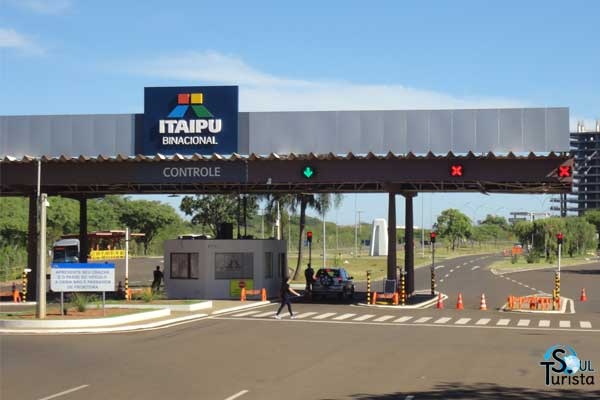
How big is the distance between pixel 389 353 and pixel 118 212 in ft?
332

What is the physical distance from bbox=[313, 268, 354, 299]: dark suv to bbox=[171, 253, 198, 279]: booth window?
6224mm

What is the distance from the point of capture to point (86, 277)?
30391mm

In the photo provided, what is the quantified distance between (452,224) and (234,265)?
119 meters

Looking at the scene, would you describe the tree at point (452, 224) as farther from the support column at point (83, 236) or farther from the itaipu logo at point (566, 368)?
the itaipu logo at point (566, 368)

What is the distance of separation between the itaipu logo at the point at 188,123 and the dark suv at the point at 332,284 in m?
9.36

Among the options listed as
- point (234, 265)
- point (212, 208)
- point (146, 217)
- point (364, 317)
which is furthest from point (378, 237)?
point (364, 317)

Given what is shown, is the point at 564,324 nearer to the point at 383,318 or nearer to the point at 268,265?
the point at 383,318

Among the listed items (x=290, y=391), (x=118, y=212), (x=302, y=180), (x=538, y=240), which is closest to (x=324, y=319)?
(x=302, y=180)

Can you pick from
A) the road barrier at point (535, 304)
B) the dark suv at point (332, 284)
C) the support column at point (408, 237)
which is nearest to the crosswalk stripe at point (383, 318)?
the road barrier at point (535, 304)

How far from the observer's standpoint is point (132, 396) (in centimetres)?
1430

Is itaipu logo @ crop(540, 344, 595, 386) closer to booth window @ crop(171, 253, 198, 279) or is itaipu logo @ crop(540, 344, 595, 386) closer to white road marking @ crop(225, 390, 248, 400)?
white road marking @ crop(225, 390, 248, 400)

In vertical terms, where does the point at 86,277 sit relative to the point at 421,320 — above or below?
above

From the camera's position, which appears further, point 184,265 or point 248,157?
point 184,265

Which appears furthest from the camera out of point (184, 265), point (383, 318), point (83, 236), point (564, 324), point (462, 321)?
point (83, 236)
